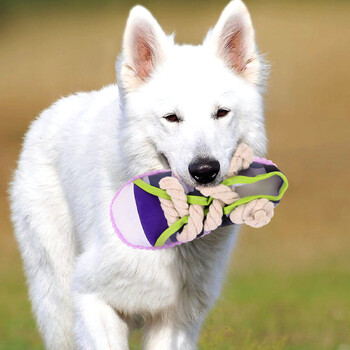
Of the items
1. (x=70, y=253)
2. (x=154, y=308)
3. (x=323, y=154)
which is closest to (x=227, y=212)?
(x=154, y=308)

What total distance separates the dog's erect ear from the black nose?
0.80m

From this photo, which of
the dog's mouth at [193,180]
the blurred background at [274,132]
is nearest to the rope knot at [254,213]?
the dog's mouth at [193,180]

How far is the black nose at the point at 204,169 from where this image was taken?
4031 mm

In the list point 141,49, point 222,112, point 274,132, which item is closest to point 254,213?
point 222,112

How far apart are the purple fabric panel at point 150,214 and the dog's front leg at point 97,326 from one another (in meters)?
0.69

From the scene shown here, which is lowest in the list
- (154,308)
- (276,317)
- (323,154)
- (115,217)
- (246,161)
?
(323,154)

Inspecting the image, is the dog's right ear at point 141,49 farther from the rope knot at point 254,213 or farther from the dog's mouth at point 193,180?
the rope knot at point 254,213

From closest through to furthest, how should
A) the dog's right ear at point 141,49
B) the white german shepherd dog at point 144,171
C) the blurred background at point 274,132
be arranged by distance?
the white german shepherd dog at point 144,171 < the dog's right ear at point 141,49 < the blurred background at point 274,132

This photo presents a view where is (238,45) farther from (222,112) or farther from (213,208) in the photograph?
(213,208)

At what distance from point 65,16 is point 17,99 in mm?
5823

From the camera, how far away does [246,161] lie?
13.9 feet

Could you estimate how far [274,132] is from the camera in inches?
763

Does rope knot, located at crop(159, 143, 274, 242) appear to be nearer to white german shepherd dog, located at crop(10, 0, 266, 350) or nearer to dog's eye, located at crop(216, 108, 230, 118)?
white german shepherd dog, located at crop(10, 0, 266, 350)

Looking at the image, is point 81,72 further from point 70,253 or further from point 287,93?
point 70,253
